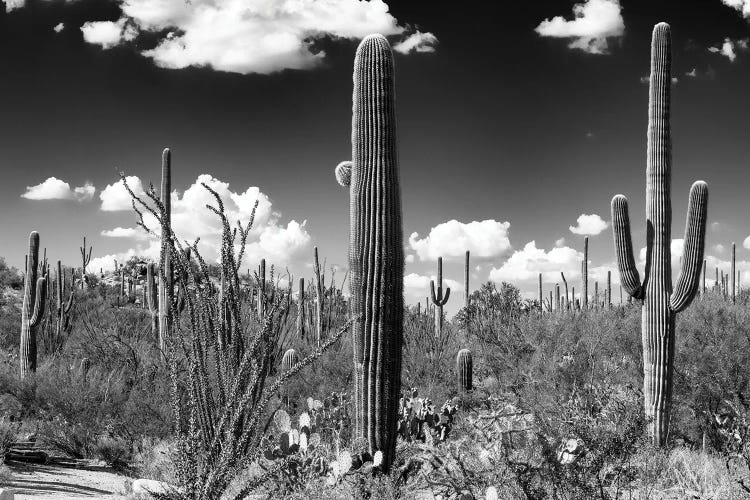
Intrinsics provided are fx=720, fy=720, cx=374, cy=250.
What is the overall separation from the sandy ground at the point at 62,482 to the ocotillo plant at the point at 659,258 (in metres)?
7.55

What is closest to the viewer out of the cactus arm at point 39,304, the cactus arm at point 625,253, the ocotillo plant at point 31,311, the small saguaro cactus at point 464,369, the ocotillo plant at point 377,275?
the ocotillo plant at point 377,275

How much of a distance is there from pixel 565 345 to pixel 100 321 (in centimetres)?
1427

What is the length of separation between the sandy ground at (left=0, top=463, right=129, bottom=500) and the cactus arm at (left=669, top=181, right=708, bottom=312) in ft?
26.9

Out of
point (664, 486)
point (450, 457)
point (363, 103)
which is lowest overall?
point (664, 486)

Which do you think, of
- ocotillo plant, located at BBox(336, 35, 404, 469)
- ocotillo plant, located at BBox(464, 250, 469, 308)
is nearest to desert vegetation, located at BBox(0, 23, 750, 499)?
A: ocotillo plant, located at BBox(336, 35, 404, 469)

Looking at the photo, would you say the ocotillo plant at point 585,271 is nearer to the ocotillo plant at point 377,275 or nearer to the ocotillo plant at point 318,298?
the ocotillo plant at point 318,298

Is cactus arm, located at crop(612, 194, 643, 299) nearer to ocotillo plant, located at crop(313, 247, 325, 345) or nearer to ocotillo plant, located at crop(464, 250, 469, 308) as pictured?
ocotillo plant, located at crop(313, 247, 325, 345)

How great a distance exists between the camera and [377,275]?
722cm

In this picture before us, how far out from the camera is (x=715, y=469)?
31.6ft

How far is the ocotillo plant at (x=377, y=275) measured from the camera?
7207mm

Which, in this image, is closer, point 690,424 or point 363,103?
point 363,103

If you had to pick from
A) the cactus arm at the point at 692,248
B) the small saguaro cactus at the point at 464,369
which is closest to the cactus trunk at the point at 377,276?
the cactus arm at the point at 692,248

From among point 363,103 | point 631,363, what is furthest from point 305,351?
point 363,103

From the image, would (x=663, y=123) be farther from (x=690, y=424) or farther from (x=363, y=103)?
(x=363, y=103)
